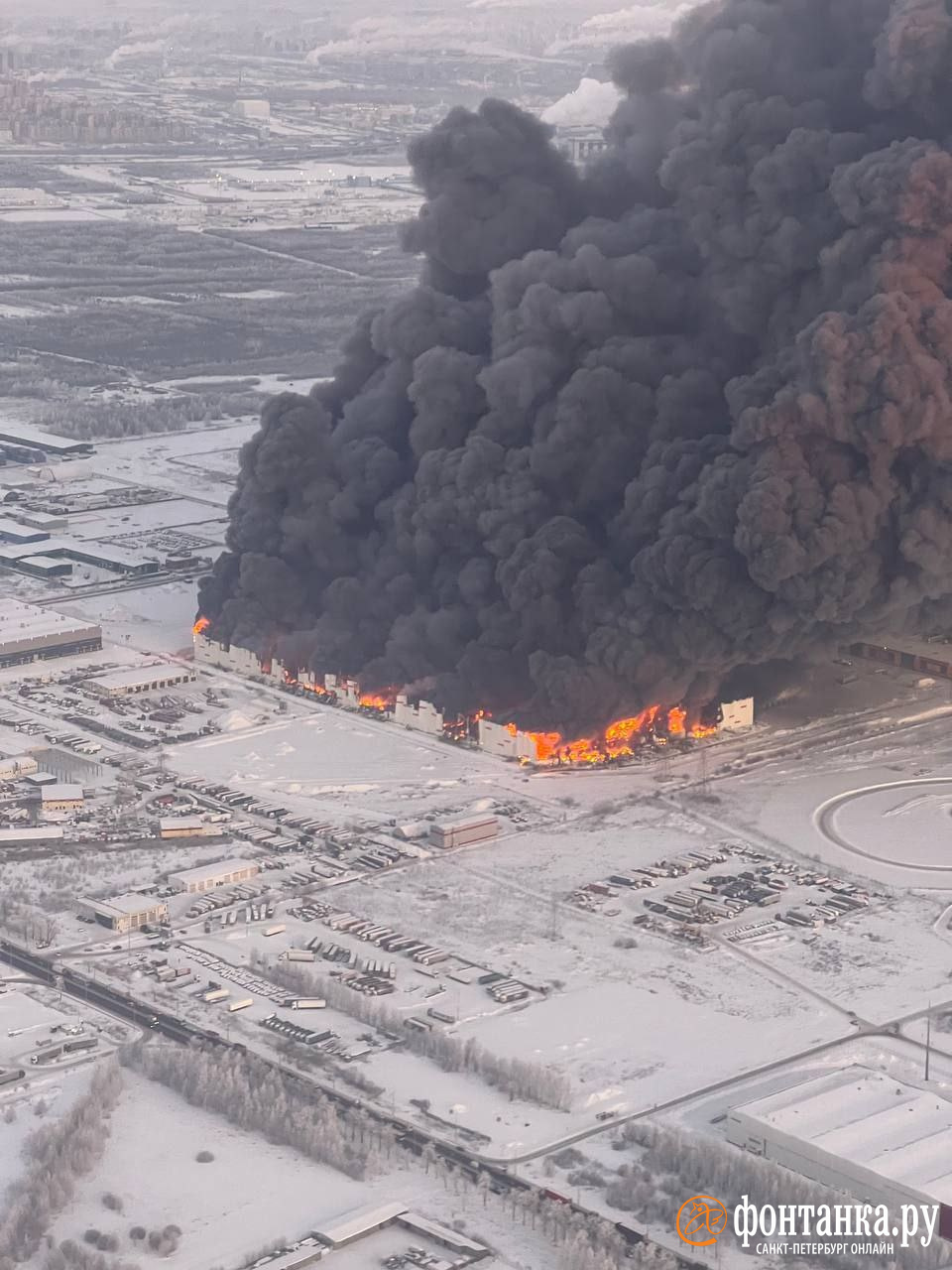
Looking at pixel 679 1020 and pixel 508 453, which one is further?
pixel 508 453

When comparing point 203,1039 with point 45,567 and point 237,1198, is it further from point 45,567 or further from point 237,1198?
point 45,567

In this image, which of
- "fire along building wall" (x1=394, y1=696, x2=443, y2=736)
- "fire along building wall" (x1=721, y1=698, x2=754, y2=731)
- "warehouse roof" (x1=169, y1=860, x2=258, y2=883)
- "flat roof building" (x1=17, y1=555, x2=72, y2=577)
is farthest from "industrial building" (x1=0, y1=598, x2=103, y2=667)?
"fire along building wall" (x1=721, y1=698, x2=754, y2=731)

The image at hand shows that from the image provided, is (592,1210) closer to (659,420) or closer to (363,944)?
(363,944)

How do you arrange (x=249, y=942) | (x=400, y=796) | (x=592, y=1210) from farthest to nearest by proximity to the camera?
1. (x=400, y=796)
2. (x=249, y=942)
3. (x=592, y=1210)

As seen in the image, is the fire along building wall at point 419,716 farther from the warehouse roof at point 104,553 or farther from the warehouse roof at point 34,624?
the warehouse roof at point 104,553

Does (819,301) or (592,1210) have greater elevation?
(819,301)

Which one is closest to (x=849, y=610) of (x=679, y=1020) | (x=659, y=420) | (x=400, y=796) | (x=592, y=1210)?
(x=659, y=420)

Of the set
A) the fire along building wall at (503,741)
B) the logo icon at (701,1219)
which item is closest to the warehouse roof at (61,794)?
the fire along building wall at (503,741)
